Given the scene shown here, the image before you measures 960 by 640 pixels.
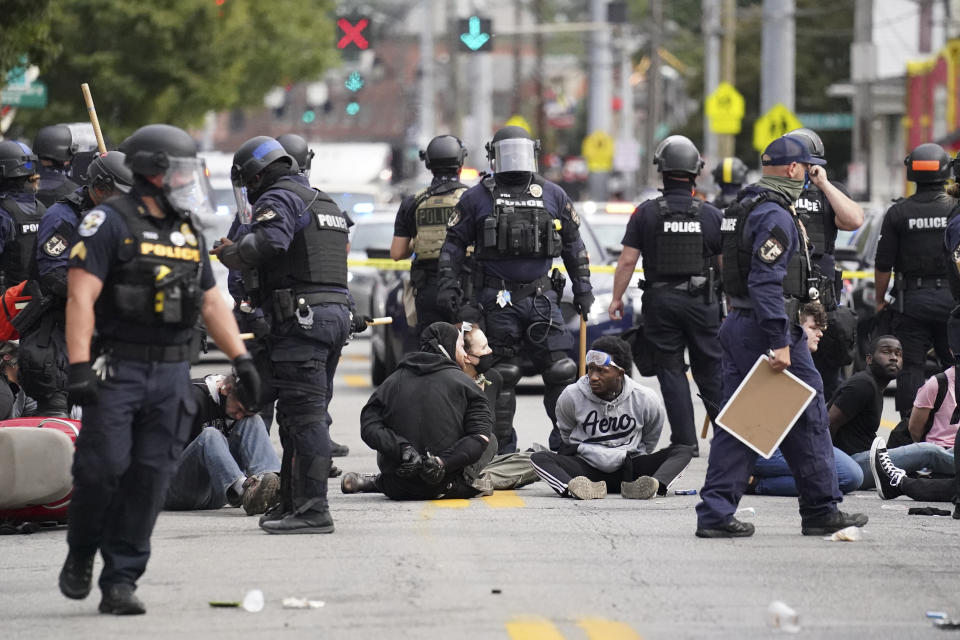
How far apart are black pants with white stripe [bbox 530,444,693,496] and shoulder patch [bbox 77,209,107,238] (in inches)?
160

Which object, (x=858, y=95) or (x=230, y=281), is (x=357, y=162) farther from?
(x=230, y=281)

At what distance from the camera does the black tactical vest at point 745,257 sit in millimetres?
9570

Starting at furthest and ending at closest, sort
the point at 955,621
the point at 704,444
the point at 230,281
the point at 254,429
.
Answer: the point at 704,444 < the point at 230,281 < the point at 254,429 < the point at 955,621

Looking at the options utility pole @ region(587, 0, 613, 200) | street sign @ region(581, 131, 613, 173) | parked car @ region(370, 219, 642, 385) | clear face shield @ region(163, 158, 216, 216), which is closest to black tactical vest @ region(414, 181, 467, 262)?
parked car @ region(370, 219, 642, 385)

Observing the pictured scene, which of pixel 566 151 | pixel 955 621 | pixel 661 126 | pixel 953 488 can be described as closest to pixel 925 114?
pixel 661 126

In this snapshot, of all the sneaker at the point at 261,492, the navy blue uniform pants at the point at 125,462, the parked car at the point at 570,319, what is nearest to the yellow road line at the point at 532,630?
the navy blue uniform pants at the point at 125,462

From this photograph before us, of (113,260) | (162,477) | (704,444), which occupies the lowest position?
(704,444)

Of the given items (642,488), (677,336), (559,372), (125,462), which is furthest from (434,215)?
(125,462)

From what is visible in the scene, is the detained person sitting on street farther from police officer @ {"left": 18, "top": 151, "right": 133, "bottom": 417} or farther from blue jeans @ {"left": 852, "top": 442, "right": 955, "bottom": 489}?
blue jeans @ {"left": 852, "top": 442, "right": 955, "bottom": 489}

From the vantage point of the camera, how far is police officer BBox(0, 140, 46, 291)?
12.5 meters

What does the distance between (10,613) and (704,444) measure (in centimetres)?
760

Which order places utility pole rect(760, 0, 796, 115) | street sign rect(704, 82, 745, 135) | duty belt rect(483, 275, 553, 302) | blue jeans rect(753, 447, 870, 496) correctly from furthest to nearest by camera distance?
street sign rect(704, 82, 745, 135) < utility pole rect(760, 0, 796, 115) < duty belt rect(483, 275, 553, 302) < blue jeans rect(753, 447, 870, 496)

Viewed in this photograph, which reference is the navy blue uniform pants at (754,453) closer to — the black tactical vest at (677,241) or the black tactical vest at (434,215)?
the black tactical vest at (677,241)

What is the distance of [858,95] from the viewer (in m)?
35.7
